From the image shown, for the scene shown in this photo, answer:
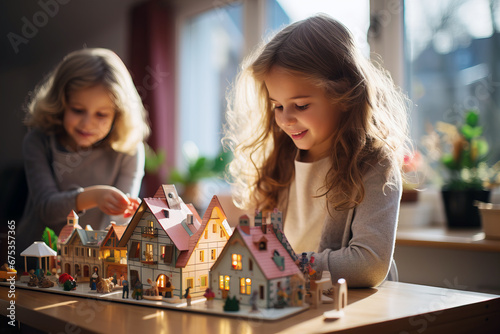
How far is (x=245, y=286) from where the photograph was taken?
839 mm

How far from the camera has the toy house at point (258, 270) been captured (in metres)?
0.82

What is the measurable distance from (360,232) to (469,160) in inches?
43.4

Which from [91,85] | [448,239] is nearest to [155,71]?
[91,85]

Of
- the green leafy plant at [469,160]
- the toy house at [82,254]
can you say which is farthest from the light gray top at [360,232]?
the green leafy plant at [469,160]

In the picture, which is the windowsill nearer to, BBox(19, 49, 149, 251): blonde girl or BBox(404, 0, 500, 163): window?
BBox(404, 0, 500, 163): window

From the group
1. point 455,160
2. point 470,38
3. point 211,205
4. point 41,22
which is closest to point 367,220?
point 211,205

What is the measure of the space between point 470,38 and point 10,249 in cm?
195

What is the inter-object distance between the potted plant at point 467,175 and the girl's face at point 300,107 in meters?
0.98

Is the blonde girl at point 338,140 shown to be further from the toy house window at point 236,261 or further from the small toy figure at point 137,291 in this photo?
the small toy figure at point 137,291

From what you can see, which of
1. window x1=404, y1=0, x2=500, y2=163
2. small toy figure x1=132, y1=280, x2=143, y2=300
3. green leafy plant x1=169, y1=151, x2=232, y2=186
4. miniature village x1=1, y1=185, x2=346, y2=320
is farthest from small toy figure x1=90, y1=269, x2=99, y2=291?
green leafy plant x1=169, y1=151, x2=232, y2=186

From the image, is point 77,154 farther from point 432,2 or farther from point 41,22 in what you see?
point 41,22

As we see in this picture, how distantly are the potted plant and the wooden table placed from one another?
1040 mm

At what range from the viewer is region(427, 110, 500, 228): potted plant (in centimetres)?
191

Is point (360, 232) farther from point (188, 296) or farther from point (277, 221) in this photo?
point (188, 296)
